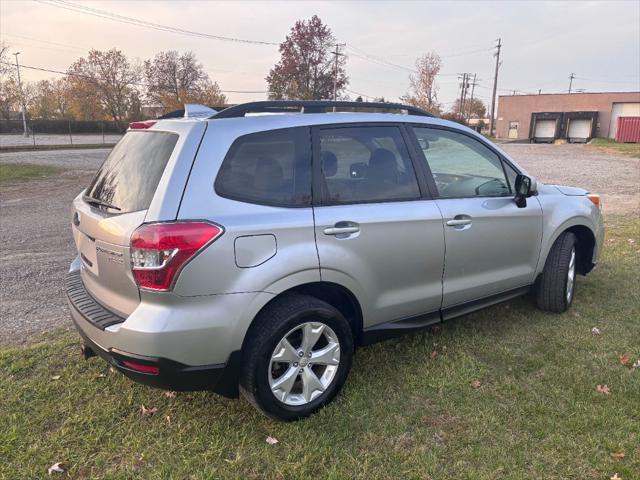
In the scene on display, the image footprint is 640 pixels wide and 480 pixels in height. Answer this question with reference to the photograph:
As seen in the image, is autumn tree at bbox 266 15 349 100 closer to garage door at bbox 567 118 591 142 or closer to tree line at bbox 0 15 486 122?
tree line at bbox 0 15 486 122

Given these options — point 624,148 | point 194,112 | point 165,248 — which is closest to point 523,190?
point 194,112

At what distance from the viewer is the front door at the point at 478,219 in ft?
11.6

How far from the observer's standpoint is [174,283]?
2.43 metres

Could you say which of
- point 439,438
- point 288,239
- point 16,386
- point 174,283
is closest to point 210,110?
point 288,239

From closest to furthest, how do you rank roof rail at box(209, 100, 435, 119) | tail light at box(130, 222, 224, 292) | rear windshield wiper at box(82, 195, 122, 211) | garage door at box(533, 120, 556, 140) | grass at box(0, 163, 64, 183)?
tail light at box(130, 222, 224, 292) < rear windshield wiper at box(82, 195, 122, 211) < roof rail at box(209, 100, 435, 119) < grass at box(0, 163, 64, 183) < garage door at box(533, 120, 556, 140)

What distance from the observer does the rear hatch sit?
2.56 meters

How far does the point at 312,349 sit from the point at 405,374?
2.85ft

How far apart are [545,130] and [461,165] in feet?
195

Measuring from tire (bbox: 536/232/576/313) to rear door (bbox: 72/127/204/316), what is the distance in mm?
3279

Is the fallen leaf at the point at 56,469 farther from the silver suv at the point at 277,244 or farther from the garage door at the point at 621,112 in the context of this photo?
the garage door at the point at 621,112

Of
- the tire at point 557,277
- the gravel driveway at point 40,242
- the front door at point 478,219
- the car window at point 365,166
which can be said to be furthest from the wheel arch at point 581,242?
the gravel driveway at point 40,242

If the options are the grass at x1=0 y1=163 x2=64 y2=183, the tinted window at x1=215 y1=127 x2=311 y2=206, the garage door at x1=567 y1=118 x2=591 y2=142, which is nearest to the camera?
the tinted window at x1=215 y1=127 x2=311 y2=206

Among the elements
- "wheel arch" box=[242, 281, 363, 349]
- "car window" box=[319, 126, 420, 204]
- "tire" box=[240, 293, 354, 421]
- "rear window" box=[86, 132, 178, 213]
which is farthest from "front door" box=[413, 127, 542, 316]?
"rear window" box=[86, 132, 178, 213]

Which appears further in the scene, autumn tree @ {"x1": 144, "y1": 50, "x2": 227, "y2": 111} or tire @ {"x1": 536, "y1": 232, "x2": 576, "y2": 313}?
autumn tree @ {"x1": 144, "y1": 50, "x2": 227, "y2": 111}
